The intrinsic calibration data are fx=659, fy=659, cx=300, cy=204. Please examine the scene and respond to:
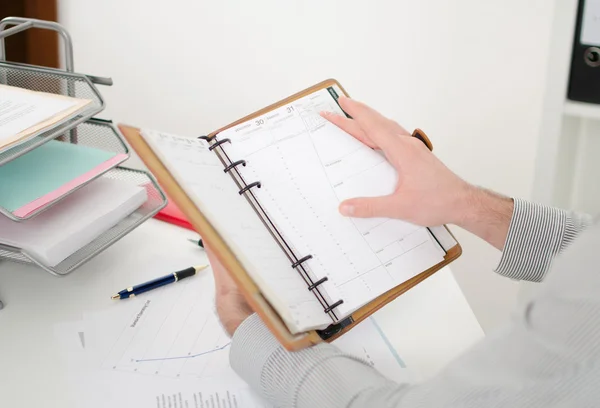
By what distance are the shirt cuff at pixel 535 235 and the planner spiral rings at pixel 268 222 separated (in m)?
0.31

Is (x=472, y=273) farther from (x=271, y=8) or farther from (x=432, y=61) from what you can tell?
(x=271, y=8)

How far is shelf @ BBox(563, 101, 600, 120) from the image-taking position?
1106 millimetres

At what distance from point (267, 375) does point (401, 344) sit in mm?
234

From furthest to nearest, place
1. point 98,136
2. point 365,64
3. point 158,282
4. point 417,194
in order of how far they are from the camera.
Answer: point 365,64
point 98,136
point 158,282
point 417,194

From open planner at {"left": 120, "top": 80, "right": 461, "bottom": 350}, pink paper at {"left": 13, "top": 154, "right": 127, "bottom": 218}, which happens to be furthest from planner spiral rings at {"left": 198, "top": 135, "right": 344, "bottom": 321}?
pink paper at {"left": 13, "top": 154, "right": 127, "bottom": 218}

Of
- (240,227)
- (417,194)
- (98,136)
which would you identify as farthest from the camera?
(98,136)

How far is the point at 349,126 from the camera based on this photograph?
942mm

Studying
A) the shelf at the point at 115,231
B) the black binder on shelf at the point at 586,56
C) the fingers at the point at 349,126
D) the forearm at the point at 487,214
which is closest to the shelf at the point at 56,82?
the shelf at the point at 115,231

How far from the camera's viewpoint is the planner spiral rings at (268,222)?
82 centimetres

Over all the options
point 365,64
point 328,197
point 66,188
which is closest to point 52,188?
point 66,188

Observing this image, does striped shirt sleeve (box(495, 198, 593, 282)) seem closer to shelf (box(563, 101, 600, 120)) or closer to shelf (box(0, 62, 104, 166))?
shelf (box(563, 101, 600, 120))

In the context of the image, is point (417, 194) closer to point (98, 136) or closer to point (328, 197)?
point (328, 197)

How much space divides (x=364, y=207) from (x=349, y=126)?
137 mm

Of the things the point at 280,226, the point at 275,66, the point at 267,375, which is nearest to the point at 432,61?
the point at 275,66
